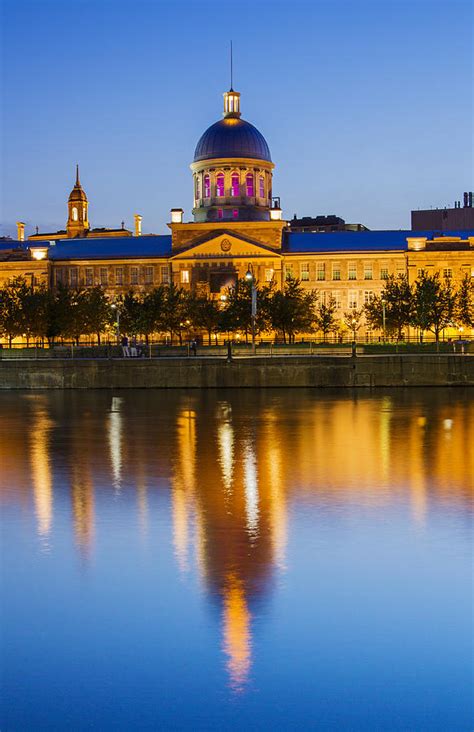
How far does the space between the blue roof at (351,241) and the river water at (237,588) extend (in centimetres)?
8012

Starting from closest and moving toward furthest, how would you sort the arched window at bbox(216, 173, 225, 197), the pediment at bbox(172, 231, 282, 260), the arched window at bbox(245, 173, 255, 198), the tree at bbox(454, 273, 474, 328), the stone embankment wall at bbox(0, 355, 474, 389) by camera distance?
1. the stone embankment wall at bbox(0, 355, 474, 389)
2. the tree at bbox(454, 273, 474, 328)
3. the pediment at bbox(172, 231, 282, 260)
4. the arched window at bbox(216, 173, 225, 197)
5. the arched window at bbox(245, 173, 255, 198)

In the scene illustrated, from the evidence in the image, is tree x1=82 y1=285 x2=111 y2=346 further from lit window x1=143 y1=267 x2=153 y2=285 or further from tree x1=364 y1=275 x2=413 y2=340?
lit window x1=143 y1=267 x2=153 y2=285

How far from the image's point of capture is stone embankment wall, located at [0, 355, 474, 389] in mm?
45875

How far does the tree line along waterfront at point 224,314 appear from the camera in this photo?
252 ft

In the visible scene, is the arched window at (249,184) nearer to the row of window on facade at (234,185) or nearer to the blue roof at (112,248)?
the row of window on facade at (234,185)

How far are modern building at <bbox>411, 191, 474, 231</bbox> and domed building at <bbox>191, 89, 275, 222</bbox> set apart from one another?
44776mm

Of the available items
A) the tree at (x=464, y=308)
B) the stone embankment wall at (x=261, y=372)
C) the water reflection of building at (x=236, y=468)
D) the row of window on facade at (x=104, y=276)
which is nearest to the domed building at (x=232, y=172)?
the row of window on facade at (x=104, y=276)

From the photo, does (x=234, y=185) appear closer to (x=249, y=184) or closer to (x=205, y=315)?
(x=249, y=184)

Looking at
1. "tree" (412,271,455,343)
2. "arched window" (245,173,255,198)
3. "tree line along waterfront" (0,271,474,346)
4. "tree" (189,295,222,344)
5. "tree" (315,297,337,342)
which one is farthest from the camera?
"arched window" (245,173,255,198)

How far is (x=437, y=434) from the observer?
28.1 meters

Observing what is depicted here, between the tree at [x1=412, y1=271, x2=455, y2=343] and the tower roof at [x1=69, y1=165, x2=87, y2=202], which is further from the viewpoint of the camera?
the tower roof at [x1=69, y1=165, x2=87, y2=202]

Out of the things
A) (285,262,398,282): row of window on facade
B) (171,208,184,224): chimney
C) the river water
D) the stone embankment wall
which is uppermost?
(171,208,184,224): chimney

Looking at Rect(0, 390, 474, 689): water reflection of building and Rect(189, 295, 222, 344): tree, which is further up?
Rect(189, 295, 222, 344): tree

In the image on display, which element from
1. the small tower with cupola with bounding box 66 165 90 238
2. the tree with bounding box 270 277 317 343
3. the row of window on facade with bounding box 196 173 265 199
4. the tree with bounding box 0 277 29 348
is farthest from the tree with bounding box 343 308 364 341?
the small tower with cupola with bounding box 66 165 90 238
